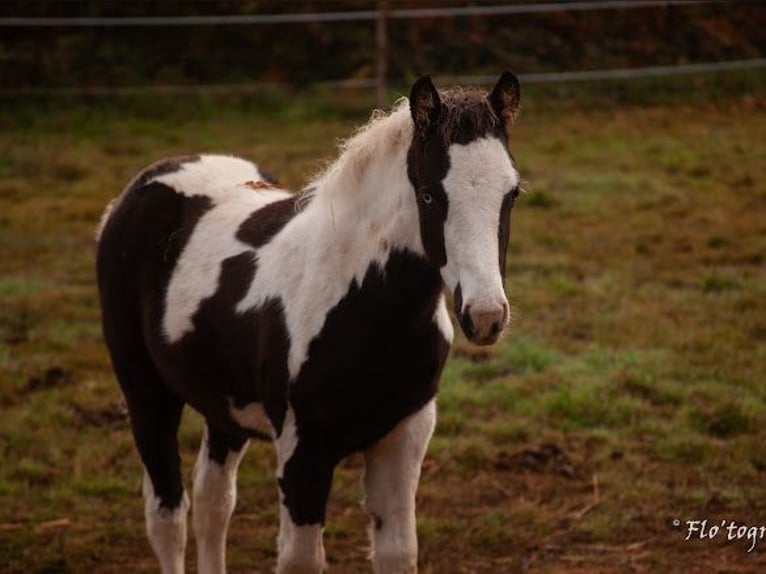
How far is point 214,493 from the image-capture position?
455 centimetres

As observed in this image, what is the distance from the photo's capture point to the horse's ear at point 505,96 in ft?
11.6

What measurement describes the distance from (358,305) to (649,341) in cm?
386

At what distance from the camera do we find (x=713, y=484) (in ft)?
18.4

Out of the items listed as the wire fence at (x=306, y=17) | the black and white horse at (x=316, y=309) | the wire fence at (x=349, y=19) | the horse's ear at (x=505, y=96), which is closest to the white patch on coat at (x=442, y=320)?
the black and white horse at (x=316, y=309)

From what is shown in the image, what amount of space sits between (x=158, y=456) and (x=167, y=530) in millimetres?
Answer: 254

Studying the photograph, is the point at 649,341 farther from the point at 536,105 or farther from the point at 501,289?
the point at 536,105

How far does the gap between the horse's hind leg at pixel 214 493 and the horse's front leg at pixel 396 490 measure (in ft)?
2.62

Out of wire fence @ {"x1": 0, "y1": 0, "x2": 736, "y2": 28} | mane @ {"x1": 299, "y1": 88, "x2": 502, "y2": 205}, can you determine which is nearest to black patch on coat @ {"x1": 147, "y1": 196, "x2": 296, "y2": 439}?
mane @ {"x1": 299, "y1": 88, "x2": 502, "y2": 205}

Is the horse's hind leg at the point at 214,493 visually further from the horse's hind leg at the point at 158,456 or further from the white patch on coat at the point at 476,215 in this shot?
the white patch on coat at the point at 476,215

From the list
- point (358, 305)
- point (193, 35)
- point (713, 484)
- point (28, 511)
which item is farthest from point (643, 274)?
point (193, 35)

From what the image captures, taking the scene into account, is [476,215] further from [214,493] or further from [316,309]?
[214,493]

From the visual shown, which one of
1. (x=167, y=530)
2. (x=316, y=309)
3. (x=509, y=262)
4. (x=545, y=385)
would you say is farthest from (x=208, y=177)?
(x=509, y=262)

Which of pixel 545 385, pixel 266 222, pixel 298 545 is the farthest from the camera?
pixel 545 385

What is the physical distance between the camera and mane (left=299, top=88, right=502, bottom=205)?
3.44 meters
